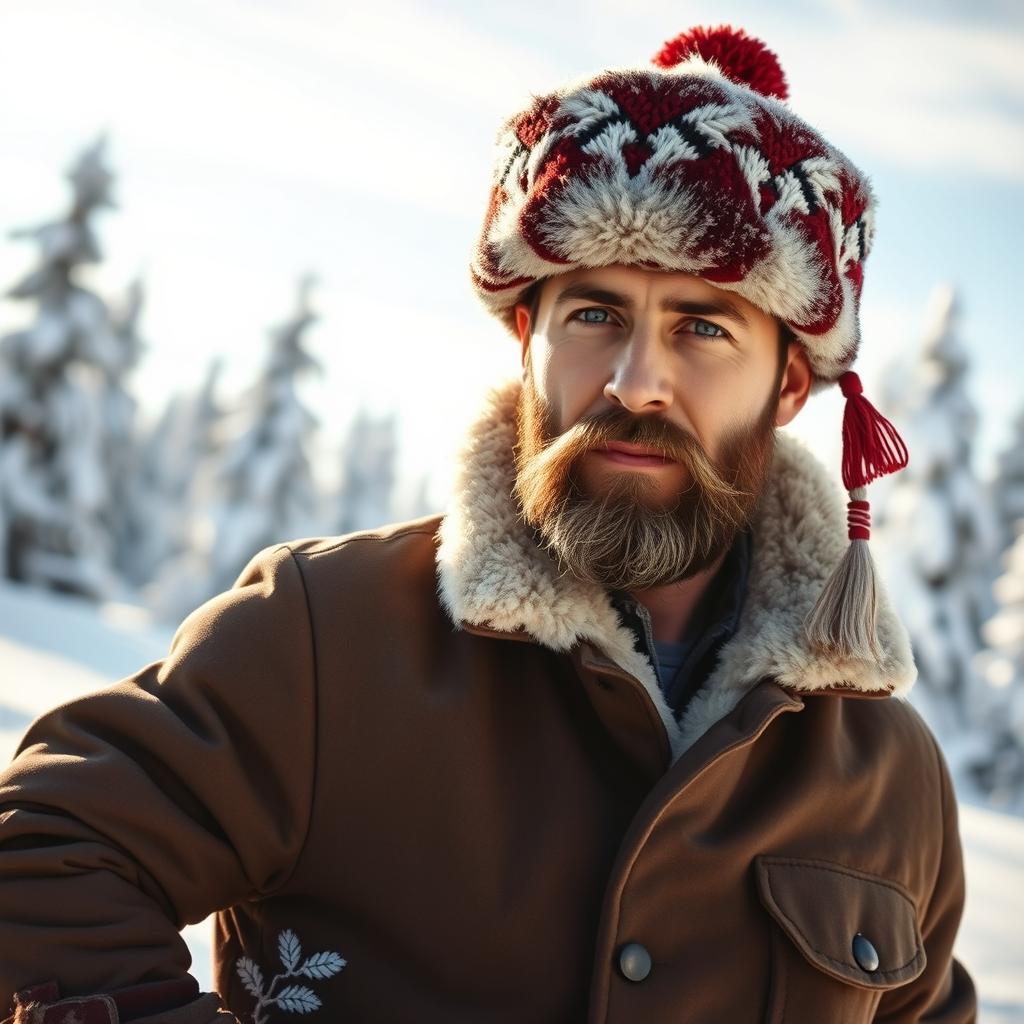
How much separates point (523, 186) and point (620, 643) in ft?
4.02

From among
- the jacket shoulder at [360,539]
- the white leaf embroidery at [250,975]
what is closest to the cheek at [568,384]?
the jacket shoulder at [360,539]

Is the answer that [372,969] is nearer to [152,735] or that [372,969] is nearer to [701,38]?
[152,735]

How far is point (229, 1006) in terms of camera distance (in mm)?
2820

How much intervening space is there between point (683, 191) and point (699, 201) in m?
0.05

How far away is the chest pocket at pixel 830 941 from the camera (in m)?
2.74

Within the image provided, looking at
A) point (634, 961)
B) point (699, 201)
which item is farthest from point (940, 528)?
point (634, 961)

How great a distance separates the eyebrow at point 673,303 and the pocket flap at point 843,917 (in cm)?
137

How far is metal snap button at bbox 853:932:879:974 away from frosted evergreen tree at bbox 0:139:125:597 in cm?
2129

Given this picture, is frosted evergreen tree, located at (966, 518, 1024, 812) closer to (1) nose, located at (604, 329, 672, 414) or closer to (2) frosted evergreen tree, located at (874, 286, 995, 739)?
(2) frosted evergreen tree, located at (874, 286, 995, 739)

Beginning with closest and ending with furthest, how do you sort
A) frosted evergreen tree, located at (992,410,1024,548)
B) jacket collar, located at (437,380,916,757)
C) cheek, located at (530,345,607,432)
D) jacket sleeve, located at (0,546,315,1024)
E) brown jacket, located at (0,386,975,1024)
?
1. jacket sleeve, located at (0,546,315,1024)
2. brown jacket, located at (0,386,975,1024)
3. jacket collar, located at (437,380,916,757)
4. cheek, located at (530,345,607,432)
5. frosted evergreen tree, located at (992,410,1024,548)

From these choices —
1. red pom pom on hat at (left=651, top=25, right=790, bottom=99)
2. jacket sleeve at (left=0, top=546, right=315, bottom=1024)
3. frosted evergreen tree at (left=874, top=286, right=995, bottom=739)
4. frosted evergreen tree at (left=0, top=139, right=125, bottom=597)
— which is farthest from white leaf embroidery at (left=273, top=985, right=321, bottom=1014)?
frosted evergreen tree at (left=0, top=139, right=125, bottom=597)

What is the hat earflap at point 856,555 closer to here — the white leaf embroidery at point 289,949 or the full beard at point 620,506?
the full beard at point 620,506

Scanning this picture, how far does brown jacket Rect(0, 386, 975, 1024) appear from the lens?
2.41 m

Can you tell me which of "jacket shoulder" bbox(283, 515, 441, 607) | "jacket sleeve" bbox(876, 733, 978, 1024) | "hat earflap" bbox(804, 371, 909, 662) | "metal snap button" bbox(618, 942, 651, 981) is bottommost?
"jacket sleeve" bbox(876, 733, 978, 1024)
